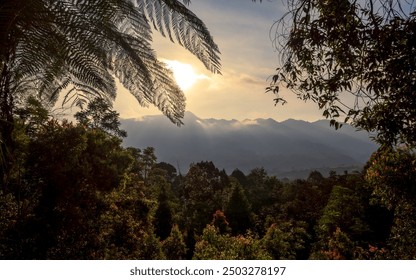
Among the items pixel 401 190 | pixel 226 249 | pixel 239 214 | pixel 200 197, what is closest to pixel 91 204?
pixel 226 249

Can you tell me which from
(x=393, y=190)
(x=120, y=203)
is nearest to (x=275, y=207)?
(x=120, y=203)

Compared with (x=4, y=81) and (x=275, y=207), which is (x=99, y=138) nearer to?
(x=4, y=81)

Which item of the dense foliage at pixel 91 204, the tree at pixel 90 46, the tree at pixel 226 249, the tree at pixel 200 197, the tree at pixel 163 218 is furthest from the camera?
the tree at pixel 200 197

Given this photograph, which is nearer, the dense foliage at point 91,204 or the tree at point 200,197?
the dense foliage at point 91,204

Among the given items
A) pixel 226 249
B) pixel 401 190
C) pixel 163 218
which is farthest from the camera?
pixel 163 218

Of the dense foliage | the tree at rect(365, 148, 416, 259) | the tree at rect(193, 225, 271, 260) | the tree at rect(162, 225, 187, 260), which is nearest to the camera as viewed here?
the tree at rect(365, 148, 416, 259)

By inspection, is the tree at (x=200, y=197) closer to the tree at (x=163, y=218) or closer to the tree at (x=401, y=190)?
the tree at (x=163, y=218)

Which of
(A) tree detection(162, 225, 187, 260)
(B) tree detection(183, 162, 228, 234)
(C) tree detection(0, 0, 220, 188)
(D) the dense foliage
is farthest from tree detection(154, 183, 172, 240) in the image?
(C) tree detection(0, 0, 220, 188)

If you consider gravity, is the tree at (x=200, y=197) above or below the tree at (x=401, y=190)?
→ below

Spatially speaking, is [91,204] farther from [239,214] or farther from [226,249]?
[239,214]

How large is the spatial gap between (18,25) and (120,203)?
13.9 metres

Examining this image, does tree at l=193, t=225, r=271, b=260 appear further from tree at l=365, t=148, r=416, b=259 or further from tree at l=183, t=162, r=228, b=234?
tree at l=183, t=162, r=228, b=234

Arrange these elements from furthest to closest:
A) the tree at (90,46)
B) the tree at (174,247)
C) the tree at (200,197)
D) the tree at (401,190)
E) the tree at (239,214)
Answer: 1. the tree at (200,197)
2. the tree at (239,214)
3. the tree at (174,247)
4. the tree at (401,190)
5. the tree at (90,46)

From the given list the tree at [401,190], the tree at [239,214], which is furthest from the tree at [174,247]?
the tree at [401,190]
